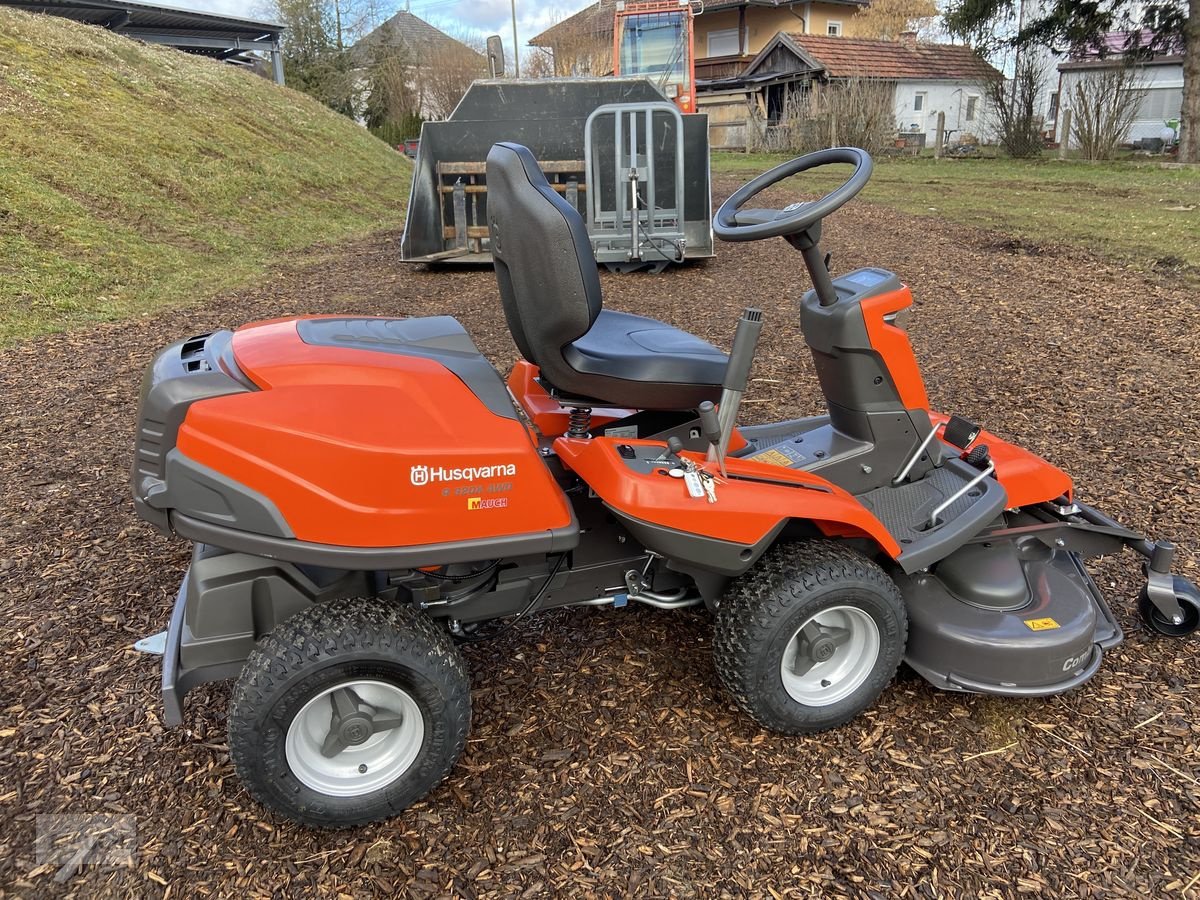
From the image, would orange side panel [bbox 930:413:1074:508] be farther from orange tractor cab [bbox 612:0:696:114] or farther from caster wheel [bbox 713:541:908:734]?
orange tractor cab [bbox 612:0:696:114]

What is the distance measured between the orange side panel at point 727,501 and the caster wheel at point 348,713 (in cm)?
55

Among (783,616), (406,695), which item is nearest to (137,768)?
(406,695)

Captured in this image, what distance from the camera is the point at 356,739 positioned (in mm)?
1942

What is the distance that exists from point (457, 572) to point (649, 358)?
776 millimetres

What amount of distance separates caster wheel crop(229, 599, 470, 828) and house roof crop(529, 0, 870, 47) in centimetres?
3829

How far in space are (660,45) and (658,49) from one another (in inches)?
2.1

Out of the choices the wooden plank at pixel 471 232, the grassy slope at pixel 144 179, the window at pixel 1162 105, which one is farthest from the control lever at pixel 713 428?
the window at pixel 1162 105

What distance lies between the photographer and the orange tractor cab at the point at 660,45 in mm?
10836

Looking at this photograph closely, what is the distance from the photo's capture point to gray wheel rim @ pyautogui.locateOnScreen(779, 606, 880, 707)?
2.20 m

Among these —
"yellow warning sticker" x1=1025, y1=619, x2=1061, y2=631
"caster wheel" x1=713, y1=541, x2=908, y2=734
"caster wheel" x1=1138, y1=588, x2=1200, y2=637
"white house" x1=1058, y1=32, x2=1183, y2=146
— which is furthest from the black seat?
"white house" x1=1058, y1=32, x2=1183, y2=146

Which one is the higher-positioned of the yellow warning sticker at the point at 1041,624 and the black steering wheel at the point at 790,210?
the black steering wheel at the point at 790,210

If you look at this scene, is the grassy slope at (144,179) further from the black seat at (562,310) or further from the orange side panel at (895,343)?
the orange side panel at (895,343)

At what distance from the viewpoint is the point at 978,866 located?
1.87 m

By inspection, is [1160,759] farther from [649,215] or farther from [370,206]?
[370,206]
